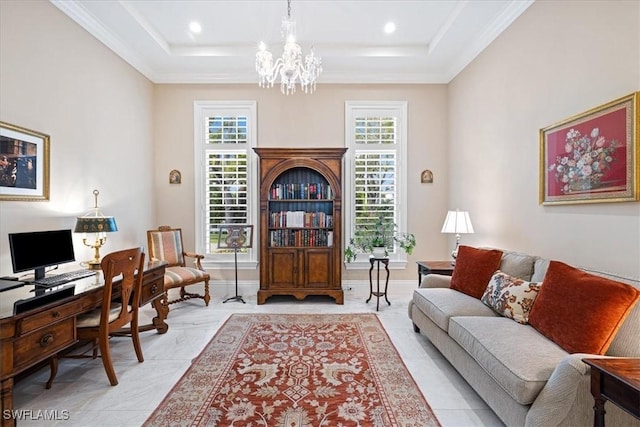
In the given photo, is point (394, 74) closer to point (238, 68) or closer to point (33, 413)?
point (238, 68)

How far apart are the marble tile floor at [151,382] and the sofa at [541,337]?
0.63ft

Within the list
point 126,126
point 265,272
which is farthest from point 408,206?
point 126,126

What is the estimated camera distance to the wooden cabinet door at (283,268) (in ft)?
15.4

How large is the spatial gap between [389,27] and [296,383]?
4217 mm

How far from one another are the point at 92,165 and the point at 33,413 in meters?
2.59

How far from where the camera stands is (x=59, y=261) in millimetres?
2834

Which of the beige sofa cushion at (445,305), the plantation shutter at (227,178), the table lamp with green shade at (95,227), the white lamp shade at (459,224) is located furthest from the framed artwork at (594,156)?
the table lamp with green shade at (95,227)

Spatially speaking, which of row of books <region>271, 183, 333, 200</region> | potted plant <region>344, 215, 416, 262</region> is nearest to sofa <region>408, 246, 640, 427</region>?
potted plant <region>344, 215, 416, 262</region>

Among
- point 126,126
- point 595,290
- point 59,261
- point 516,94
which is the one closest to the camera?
point 595,290

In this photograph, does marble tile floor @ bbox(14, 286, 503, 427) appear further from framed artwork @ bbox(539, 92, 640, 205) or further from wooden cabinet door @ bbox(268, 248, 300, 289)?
framed artwork @ bbox(539, 92, 640, 205)

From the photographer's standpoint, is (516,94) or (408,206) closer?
(516,94)

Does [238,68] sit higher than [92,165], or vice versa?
[238,68]

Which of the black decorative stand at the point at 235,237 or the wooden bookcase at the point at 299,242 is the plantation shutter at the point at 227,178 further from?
the wooden bookcase at the point at 299,242

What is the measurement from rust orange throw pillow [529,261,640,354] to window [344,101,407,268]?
2.99 metres
